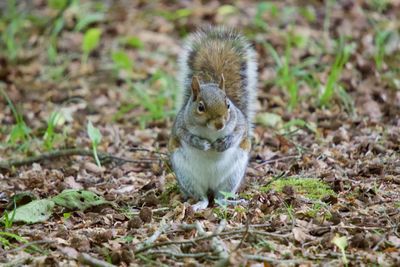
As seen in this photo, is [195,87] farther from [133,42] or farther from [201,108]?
[133,42]

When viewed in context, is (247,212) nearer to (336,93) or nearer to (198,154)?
(198,154)

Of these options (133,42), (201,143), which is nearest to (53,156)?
(201,143)

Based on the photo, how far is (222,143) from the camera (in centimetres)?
429

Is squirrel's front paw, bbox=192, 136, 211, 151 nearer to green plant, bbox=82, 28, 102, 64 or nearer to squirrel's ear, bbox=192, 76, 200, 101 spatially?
squirrel's ear, bbox=192, 76, 200, 101

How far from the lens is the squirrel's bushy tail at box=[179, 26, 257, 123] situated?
15.9 ft

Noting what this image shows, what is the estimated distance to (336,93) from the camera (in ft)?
21.5

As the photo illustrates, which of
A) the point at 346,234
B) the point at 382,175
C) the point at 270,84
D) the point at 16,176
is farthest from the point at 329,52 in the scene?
the point at 346,234

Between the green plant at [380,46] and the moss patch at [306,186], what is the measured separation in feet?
8.55

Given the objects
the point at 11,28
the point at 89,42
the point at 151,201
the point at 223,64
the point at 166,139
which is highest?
the point at 223,64

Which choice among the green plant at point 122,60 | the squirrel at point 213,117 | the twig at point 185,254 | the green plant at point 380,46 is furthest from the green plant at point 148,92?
the twig at point 185,254

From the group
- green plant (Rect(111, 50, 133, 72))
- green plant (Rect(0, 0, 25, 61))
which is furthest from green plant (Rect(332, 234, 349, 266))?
green plant (Rect(0, 0, 25, 61))

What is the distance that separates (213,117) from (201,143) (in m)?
0.20

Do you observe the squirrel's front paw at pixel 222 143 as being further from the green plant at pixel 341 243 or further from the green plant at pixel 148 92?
the green plant at pixel 148 92

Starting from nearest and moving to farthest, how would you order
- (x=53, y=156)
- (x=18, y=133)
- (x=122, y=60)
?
(x=53, y=156)
(x=18, y=133)
(x=122, y=60)
